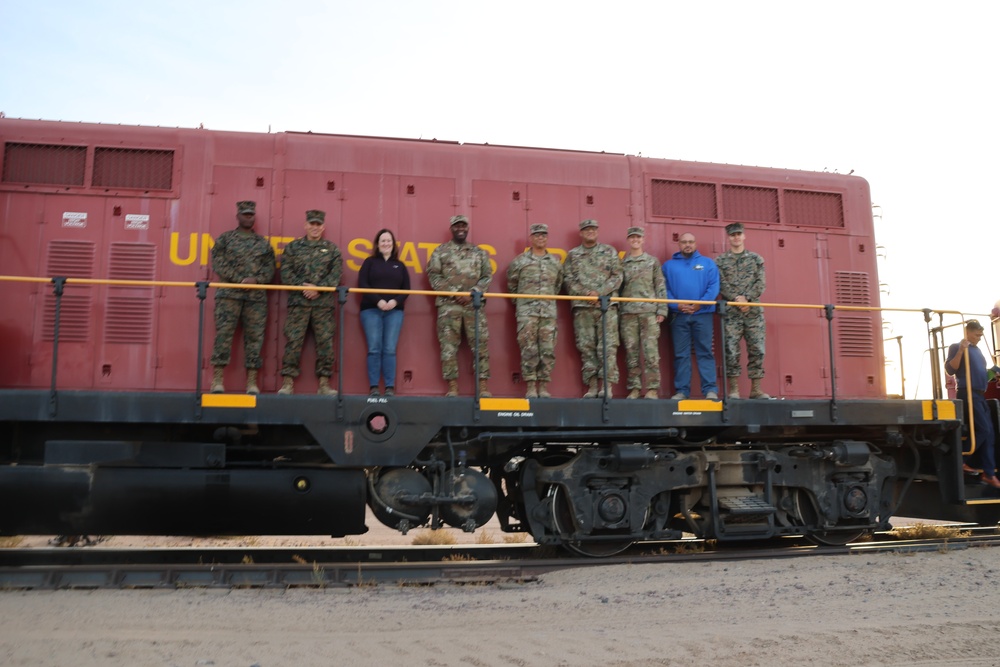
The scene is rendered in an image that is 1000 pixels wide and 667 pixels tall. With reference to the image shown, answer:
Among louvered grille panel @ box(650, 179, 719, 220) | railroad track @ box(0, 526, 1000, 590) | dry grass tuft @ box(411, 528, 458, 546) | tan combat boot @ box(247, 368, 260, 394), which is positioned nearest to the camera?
railroad track @ box(0, 526, 1000, 590)

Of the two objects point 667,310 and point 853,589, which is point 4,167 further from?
point 853,589

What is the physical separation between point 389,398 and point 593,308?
83.3 inches

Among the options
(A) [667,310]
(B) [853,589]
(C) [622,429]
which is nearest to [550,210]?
(A) [667,310]

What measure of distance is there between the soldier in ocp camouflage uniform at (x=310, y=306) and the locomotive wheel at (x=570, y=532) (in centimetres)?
221

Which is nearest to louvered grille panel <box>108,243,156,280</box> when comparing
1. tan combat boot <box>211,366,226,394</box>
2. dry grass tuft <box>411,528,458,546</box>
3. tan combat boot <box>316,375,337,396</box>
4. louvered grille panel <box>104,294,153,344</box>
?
louvered grille panel <box>104,294,153,344</box>

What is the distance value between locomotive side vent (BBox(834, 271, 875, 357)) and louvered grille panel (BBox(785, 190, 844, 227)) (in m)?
0.61

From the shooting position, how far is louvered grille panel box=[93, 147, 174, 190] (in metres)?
7.44

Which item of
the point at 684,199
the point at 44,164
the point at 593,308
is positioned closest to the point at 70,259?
the point at 44,164

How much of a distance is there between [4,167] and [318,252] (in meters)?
2.97

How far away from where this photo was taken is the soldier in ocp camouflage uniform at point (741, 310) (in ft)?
25.7

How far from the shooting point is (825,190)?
9000mm

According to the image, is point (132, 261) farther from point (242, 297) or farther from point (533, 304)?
point (533, 304)

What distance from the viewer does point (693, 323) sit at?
7797 mm

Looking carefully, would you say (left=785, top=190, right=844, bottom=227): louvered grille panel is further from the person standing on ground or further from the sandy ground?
the person standing on ground
